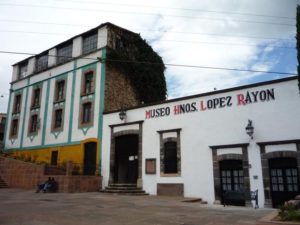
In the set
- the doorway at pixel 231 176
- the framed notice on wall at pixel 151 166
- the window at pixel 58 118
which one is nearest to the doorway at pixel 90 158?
the window at pixel 58 118

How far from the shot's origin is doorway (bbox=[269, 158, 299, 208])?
40.5 feet

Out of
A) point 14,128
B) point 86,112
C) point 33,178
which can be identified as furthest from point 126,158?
point 14,128

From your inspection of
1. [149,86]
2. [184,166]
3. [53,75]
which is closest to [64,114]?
[53,75]

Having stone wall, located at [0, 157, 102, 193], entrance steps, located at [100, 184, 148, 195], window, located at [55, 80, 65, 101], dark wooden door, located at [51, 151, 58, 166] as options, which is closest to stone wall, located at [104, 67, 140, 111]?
window, located at [55, 80, 65, 101]

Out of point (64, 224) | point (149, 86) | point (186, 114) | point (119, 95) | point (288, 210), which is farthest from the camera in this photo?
point (149, 86)

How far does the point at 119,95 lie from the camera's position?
70.1 feet

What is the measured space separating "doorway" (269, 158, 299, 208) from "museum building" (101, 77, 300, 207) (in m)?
0.02

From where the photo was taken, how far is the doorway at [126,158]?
18.3 metres

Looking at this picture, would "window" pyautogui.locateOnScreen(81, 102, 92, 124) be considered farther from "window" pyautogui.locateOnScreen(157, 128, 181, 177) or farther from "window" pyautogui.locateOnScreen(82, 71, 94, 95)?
"window" pyautogui.locateOnScreen(157, 128, 181, 177)

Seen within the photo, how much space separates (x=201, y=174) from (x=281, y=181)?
381 centimetres

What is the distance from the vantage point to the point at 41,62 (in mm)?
26766

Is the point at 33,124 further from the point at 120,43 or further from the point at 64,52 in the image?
the point at 120,43

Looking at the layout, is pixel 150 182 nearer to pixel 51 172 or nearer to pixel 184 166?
pixel 184 166

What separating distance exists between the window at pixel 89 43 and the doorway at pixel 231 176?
1392 centimetres
